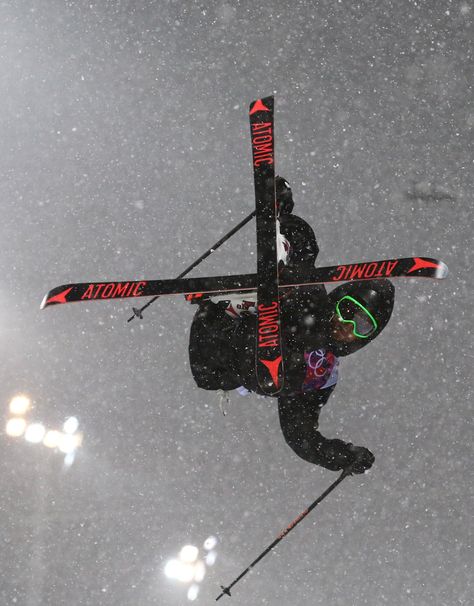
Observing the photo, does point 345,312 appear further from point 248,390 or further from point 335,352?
point 248,390

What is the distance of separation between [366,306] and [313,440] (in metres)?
1.14

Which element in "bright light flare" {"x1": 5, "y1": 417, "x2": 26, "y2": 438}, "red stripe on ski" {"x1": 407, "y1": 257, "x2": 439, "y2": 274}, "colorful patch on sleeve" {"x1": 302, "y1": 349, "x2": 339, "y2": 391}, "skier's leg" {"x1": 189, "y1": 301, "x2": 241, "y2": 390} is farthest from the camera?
"bright light flare" {"x1": 5, "y1": 417, "x2": 26, "y2": 438}

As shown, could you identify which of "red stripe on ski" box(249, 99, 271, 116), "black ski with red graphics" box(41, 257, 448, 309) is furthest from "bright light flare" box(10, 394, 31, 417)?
"red stripe on ski" box(249, 99, 271, 116)

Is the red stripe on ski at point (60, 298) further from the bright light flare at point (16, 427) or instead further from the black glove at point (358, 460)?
the bright light flare at point (16, 427)

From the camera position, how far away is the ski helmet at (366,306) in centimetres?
439

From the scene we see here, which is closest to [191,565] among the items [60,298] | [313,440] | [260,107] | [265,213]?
[313,440]

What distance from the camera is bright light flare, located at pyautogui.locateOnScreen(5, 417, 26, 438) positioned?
8562 millimetres

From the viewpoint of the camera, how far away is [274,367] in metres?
4.12

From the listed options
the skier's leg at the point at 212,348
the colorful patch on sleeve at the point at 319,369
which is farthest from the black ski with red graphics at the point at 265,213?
the skier's leg at the point at 212,348

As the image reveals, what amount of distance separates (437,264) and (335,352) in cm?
106

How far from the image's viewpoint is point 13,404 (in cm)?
864

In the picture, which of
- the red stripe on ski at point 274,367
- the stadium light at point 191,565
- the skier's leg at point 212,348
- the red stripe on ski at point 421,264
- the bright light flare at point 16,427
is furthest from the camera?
the bright light flare at point 16,427

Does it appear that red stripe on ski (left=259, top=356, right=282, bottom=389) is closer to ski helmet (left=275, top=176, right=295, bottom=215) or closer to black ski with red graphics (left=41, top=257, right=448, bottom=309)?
black ski with red graphics (left=41, top=257, right=448, bottom=309)

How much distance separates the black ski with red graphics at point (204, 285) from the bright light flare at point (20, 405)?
451 cm
